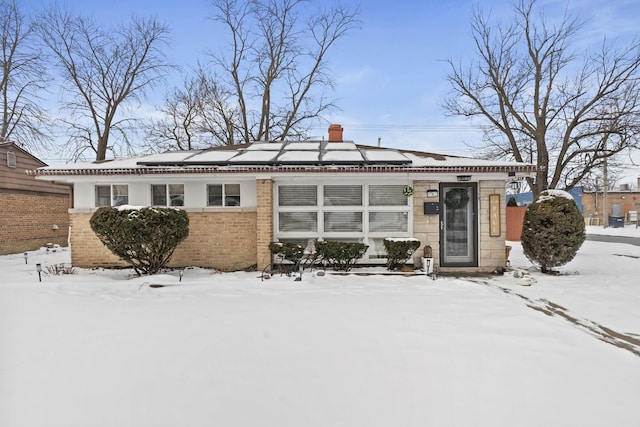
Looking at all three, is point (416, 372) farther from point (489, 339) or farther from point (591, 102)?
point (591, 102)

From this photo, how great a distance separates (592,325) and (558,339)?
111 centimetres

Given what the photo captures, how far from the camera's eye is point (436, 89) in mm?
16203

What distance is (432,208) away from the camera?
7.72 m

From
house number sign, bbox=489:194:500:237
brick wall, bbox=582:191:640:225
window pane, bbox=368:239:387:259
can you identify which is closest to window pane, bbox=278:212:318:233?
window pane, bbox=368:239:387:259

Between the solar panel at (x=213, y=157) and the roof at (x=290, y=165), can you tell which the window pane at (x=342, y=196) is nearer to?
the roof at (x=290, y=165)

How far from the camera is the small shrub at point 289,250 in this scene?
7.47 metres

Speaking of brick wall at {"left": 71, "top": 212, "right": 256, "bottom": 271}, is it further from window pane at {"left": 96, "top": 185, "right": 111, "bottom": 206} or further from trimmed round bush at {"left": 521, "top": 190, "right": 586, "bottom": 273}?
trimmed round bush at {"left": 521, "top": 190, "right": 586, "bottom": 273}

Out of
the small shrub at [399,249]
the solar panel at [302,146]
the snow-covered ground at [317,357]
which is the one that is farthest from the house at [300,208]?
the snow-covered ground at [317,357]

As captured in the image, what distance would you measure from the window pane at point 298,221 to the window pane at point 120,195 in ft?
13.9

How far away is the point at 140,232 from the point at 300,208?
12.4 feet

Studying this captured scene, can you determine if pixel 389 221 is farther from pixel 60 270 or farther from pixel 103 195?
pixel 60 270

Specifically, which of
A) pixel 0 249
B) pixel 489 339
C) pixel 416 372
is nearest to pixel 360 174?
pixel 489 339

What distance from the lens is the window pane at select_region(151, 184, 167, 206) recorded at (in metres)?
8.11

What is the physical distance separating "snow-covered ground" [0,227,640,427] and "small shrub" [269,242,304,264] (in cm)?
169
